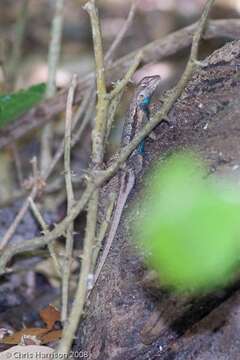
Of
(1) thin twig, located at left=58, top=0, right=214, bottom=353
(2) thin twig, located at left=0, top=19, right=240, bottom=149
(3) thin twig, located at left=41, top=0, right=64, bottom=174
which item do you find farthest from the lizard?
(3) thin twig, located at left=41, top=0, right=64, bottom=174

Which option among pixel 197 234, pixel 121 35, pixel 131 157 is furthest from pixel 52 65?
pixel 197 234

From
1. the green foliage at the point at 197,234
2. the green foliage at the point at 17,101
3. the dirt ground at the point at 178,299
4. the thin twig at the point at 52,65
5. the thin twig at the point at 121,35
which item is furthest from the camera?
the thin twig at the point at 52,65

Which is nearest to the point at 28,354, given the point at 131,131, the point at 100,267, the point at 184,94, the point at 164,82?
the point at 100,267

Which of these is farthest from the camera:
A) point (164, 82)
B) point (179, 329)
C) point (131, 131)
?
point (164, 82)

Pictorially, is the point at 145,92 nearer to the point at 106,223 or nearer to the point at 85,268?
the point at 106,223

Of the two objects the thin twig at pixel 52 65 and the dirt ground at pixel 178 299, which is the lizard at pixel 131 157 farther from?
the thin twig at pixel 52 65

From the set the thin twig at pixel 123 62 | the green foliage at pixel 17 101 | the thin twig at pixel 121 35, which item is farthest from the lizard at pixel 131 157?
the thin twig at pixel 123 62

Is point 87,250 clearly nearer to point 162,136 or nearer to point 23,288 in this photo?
point 162,136
